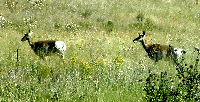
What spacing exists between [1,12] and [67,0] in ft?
21.0

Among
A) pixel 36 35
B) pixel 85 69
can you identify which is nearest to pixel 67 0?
pixel 36 35

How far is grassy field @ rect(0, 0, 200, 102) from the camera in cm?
576

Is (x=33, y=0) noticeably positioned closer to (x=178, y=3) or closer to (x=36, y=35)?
(x=36, y=35)

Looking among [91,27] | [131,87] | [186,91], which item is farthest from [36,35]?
[186,91]

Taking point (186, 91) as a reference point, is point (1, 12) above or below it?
above

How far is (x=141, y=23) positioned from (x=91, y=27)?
14.3 ft

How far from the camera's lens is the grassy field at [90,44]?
5758 millimetres

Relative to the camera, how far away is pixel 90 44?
11.7m

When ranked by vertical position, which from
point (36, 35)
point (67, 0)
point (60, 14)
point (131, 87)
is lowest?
point (131, 87)

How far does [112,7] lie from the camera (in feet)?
81.4

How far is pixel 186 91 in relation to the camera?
15.2 ft

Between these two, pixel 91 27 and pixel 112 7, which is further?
pixel 112 7

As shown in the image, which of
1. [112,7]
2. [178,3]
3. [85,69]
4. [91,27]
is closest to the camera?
[85,69]

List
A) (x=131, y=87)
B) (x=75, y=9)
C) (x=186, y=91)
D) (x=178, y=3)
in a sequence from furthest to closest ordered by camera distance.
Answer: (x=178, y=3) → (x=75, y=9) → (x=131, y=87) → (x=186, y=91)
